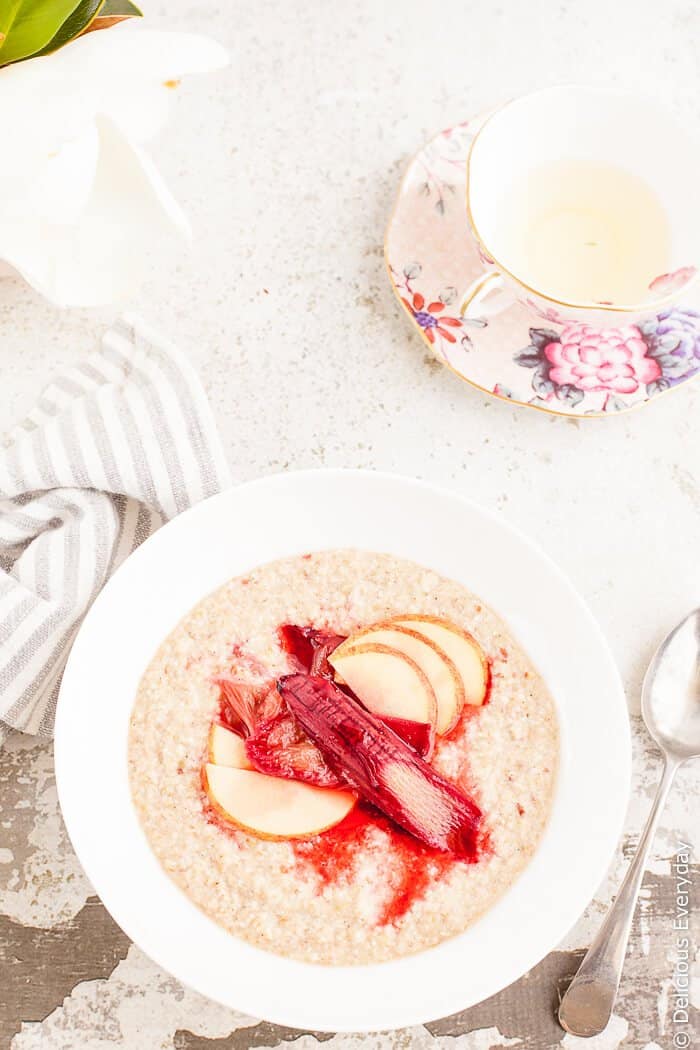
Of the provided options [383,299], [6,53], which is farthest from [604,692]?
[6,53]

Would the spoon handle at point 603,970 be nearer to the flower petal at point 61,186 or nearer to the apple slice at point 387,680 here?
the apple slice at point 387,680

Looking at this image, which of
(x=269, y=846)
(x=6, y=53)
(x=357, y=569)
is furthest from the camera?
(x=357, y=569)

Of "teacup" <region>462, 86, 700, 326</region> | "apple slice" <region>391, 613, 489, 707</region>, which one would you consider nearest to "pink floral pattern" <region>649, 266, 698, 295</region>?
"teacup" <region>462, 86, 700, 326</region>

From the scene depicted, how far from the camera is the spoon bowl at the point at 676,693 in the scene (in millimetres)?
1432

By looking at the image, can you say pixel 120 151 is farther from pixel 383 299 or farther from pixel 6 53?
pixel 383 299

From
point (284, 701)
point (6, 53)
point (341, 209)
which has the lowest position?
point (284, 701)

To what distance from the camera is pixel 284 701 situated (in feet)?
4.42

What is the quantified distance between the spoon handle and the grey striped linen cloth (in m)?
0.82

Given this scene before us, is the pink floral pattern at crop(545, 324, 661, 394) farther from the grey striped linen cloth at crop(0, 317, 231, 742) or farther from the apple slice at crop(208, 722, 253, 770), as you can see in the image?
the apple slice at crop(208, 722, 253, 770)

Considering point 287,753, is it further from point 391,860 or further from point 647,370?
point 647,370

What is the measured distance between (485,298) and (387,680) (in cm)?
60

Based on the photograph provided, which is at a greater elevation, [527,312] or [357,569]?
[527,312]

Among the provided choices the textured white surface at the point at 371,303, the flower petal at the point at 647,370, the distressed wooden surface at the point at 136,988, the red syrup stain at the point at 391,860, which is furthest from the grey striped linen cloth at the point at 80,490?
the flower petal at the point at 647,370

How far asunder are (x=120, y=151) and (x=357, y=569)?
2.12 ft
